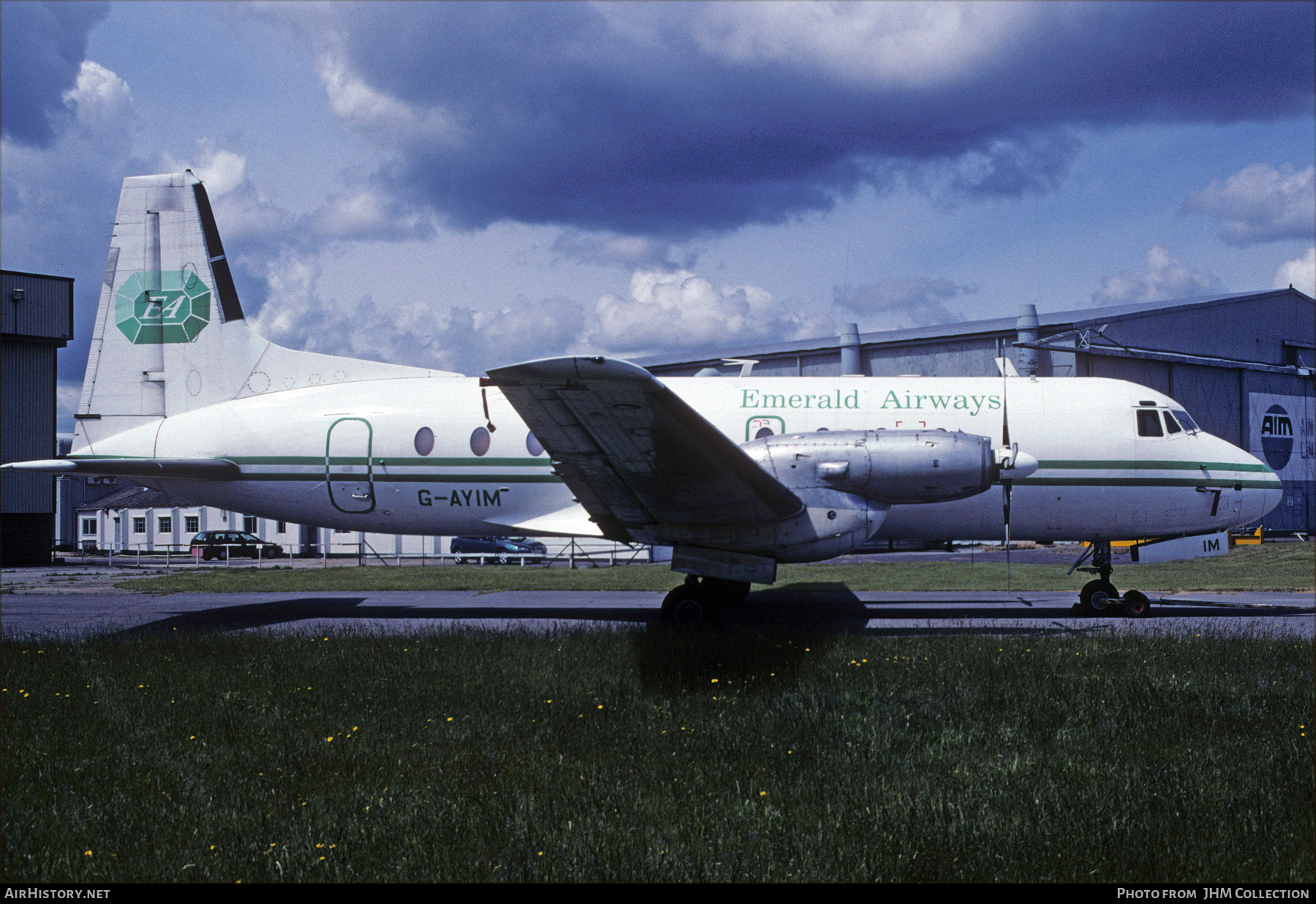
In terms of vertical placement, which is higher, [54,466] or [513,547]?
[54,466]

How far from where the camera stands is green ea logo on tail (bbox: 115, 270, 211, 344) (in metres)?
15.2

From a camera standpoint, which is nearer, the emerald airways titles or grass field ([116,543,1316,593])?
the emerald airways titles

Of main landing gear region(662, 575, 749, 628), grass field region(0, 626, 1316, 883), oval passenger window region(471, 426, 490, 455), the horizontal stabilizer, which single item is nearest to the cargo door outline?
the horizontal stabilizer

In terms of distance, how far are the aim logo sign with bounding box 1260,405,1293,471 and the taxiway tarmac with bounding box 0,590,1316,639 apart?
27511mm

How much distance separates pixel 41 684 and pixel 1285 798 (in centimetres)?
1114

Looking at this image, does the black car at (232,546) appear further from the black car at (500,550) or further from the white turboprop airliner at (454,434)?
the white turboprop airliner at (454,434)

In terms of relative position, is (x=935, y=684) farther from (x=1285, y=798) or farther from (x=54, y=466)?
(x=54, y=466)

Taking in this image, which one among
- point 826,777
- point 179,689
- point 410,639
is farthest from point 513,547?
point 826,777

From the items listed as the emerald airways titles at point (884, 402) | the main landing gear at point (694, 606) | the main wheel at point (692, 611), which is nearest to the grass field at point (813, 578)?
the emerald airways titles at point (884, 402)

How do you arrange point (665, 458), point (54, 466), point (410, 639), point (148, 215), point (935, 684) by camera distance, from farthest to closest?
1. point (148, 215)
2. point (54, 466)
3. point (410, 639)
4. point (665, 458)
5. point (935, 684)

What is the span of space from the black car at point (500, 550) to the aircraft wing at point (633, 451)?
68.0ft

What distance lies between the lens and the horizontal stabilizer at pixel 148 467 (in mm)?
13477

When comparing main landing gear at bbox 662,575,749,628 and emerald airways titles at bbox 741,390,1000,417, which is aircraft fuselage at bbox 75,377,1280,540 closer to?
emerald airways titles at bbox 741,390,1000,417

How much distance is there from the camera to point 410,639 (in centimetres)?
1129
